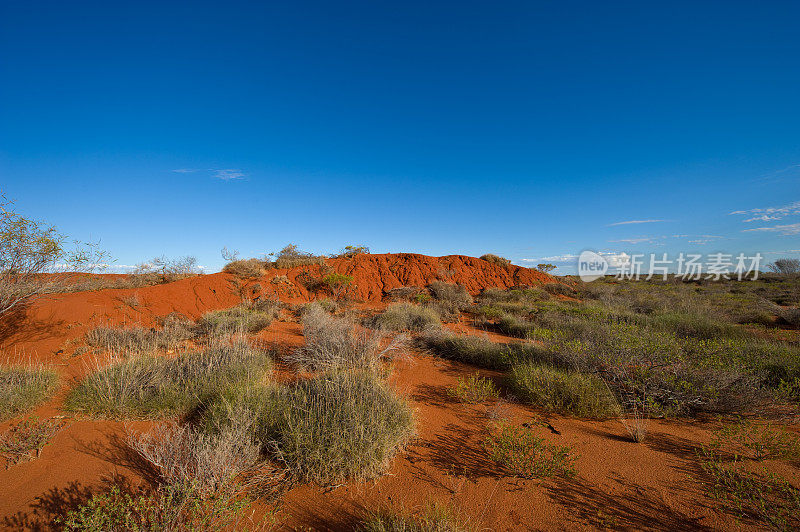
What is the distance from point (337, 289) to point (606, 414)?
13.0 metres

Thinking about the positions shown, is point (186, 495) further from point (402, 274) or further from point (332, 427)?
point (402, 274)

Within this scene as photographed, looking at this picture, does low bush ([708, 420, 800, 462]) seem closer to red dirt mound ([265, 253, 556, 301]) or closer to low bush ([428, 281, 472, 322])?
low bush ([428, 281, 472, 322])

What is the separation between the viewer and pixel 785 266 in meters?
32.2

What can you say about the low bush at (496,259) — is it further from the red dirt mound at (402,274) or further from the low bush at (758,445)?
the low bush at (758,445)

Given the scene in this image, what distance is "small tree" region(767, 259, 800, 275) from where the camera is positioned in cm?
3167

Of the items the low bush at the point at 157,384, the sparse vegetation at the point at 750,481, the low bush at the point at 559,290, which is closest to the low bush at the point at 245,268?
the low bush at the point at 157,384

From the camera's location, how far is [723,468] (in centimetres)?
277

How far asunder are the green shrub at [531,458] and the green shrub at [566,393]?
107 cm

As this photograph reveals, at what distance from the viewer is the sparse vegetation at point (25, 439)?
312 cm

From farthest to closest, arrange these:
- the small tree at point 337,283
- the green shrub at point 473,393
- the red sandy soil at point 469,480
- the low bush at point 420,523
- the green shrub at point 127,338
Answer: the small tree at point 337,283, the green shrub at point 127,338, the green shrub at point 473,393, the red sandy soil at point 469,480, the low bush at point 420,523

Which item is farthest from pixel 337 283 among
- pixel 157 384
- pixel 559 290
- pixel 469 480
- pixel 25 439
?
pixel 559 290

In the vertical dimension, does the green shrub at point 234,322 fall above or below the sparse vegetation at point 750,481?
below

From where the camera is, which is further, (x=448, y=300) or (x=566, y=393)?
(x=448, y=300)

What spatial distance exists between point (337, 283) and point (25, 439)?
12.1 meters
